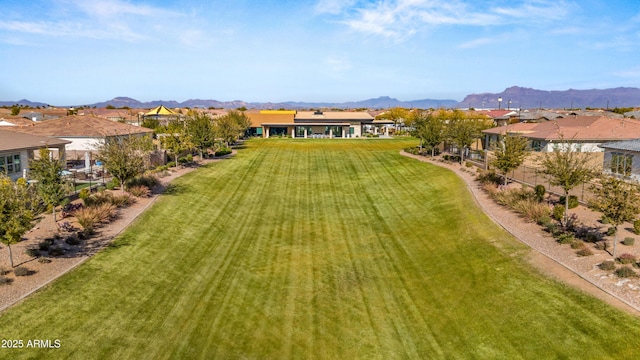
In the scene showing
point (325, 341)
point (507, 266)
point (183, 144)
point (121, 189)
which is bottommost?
point (325, 341)

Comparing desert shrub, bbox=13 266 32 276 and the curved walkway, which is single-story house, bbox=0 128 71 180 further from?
the curved walkway

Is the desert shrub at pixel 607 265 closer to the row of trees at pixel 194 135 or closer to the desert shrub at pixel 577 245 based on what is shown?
the desert shrub at pixel 577 245

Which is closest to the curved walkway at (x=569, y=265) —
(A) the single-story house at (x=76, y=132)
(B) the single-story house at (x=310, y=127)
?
(A) the single-story house at (x=76, y=132)

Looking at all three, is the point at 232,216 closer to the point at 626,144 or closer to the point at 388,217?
the point at 388,217

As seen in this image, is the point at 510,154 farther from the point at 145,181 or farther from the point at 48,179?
the point at 48,179

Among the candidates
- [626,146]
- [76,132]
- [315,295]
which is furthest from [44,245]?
[626,146]

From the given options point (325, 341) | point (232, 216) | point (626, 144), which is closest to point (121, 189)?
point (232, 216)
